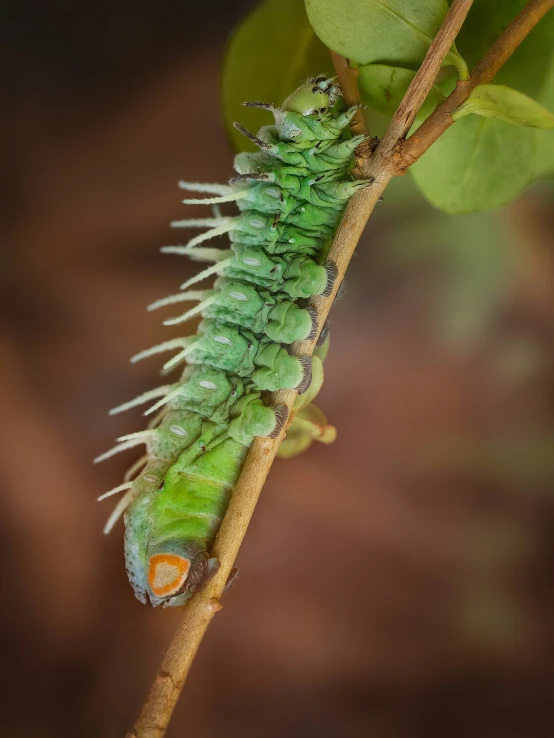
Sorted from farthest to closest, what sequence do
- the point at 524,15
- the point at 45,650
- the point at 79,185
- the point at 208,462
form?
1. the point at 79,185
2. the point at 45,650
3. the point at 208,462
4. the point at 524,15

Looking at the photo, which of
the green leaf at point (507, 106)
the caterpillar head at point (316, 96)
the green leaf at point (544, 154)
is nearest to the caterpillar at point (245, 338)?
the caterpillar head at point (316, 96)

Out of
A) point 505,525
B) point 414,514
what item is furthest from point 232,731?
point 505,525

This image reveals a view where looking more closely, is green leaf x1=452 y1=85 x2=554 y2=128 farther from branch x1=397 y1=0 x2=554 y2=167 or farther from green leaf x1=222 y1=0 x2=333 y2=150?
green leaf x1=222 y1=0 x2=333 y2=150

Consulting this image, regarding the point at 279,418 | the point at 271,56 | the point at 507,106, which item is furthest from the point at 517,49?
the point at 279,418

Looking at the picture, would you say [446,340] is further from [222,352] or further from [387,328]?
[222,352]

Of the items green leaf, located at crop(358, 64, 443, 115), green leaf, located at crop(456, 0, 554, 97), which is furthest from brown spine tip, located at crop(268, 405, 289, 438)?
green leaf, located at crop(456, 0, 554, 97)
